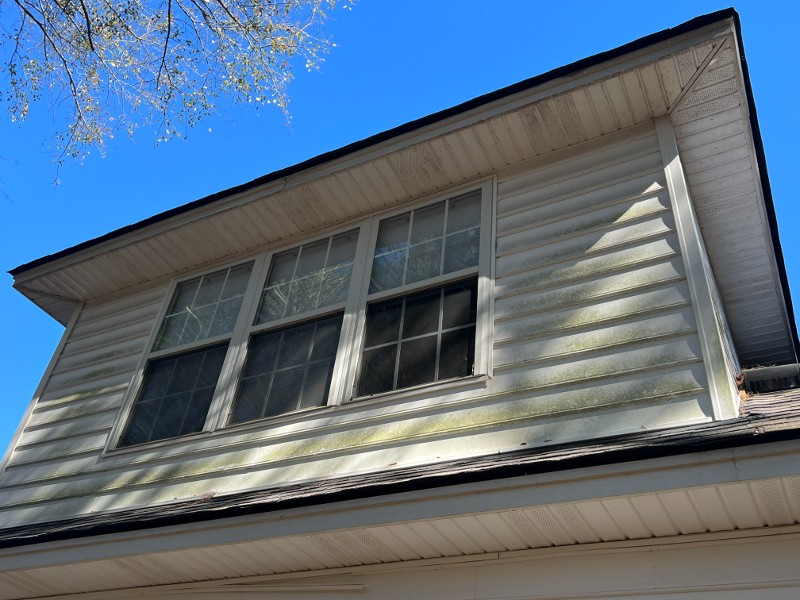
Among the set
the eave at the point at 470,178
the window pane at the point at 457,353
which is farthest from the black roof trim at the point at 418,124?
the window pane at the point at 457,353

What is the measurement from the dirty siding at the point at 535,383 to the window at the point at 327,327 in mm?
206

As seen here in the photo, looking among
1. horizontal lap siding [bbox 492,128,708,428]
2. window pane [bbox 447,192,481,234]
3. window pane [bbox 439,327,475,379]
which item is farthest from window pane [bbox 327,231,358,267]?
window pane [bbox 439,327,475,379]

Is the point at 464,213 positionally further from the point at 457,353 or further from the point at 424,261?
the point at 457,353

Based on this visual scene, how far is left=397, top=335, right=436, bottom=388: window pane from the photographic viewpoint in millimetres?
5207

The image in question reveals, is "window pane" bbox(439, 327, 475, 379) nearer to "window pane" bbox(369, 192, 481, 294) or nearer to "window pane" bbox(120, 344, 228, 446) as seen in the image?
"window pane" bbox(369, 192, 481, 294)

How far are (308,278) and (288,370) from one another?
1.02 m

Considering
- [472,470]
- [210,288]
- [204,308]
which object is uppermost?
[210,288]

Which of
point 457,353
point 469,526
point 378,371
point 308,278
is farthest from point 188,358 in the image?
point 469,526

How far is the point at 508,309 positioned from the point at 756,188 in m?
2.47

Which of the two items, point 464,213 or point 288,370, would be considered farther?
point 464,213

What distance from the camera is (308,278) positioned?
261 inches

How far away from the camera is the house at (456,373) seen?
12.3 ft

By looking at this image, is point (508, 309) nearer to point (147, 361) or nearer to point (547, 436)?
point (547, 436)

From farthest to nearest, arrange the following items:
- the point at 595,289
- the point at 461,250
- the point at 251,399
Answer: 1. the point at 251,399
2. the point at 461,250
3. the point at 595,289
